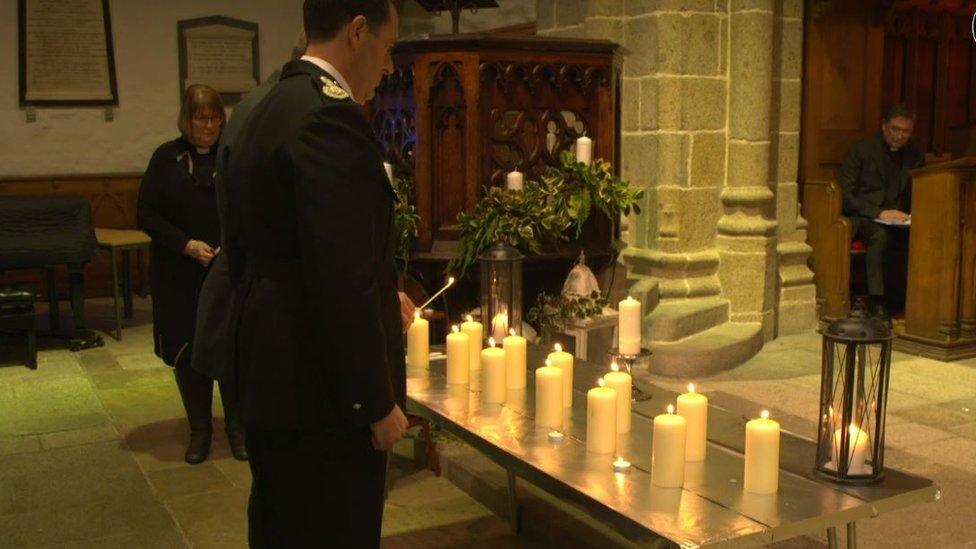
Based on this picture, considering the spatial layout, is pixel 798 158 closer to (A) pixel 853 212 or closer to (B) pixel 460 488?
(A) pixel 853 212

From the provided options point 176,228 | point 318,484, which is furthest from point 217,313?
point 176,228

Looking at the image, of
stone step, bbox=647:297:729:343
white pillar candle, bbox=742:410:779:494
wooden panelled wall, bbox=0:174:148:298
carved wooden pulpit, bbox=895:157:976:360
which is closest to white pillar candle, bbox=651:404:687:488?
white pillar candle, bbox=742:410:779:494

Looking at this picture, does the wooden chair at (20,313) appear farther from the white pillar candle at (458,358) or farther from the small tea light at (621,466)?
the small tea light at (621,466)

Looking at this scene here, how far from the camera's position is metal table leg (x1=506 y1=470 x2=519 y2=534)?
11.3 ft

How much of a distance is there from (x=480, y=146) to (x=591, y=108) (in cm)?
66

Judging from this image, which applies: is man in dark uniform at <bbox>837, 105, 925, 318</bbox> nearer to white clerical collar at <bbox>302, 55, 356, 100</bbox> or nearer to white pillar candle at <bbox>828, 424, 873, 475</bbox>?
white pillar candle at <bbox>828, 424, 873, 475</bbox>

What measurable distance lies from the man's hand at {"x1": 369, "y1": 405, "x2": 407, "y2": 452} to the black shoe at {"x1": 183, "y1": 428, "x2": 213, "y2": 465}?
2476 mm

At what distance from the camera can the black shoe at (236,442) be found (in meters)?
4.28

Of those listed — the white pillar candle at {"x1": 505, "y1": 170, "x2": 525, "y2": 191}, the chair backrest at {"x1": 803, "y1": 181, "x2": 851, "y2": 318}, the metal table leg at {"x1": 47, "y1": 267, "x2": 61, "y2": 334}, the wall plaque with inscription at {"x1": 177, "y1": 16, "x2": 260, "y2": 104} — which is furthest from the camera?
the wall plaque with inscription at {"x1": 177, "y1": 16, "x2": 260, "y2": 104}

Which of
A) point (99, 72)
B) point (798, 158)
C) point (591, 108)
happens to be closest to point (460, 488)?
point (591, 108)

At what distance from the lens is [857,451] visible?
231 centimetres

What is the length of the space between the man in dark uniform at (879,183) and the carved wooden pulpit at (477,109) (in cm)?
244

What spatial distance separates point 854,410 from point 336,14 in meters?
1.39

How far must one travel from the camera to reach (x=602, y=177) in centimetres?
453
